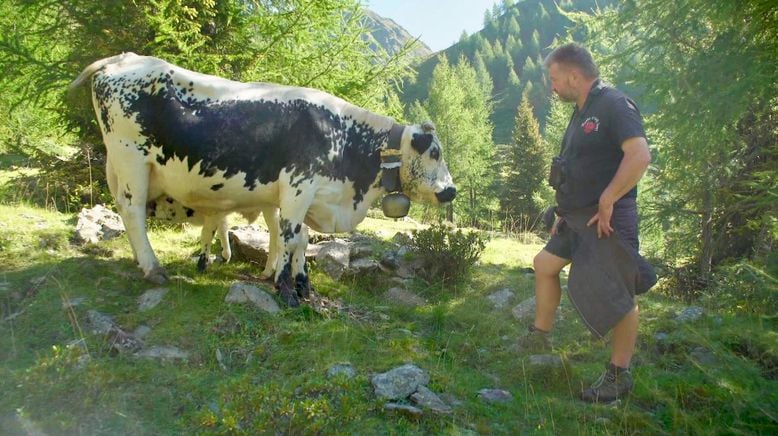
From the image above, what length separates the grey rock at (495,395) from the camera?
3.99 meters

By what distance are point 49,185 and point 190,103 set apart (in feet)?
18.0

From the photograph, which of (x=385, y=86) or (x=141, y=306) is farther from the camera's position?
(x=385, y=86)

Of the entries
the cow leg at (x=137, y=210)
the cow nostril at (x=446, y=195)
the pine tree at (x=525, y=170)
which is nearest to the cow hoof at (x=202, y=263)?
the cow leg at (x=137, y=210)

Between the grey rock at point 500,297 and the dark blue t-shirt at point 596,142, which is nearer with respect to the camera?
the dark blue t-shirt at point 596,142

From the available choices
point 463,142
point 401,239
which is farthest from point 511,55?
point 401,239

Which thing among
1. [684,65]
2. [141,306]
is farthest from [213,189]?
[684,65]

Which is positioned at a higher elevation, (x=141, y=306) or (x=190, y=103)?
(x=190, y=103)

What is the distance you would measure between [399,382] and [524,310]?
Result: 9.02ft

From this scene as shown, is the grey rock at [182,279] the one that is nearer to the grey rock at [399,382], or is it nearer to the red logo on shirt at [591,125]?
the grey rock at [399,382]

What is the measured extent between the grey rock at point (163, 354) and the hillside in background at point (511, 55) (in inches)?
3290

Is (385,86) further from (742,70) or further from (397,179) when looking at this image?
(742,70)

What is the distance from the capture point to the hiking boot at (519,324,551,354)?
4898mm

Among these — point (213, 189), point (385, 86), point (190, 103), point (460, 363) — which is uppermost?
point (385, 86)

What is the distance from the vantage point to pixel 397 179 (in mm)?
6184
